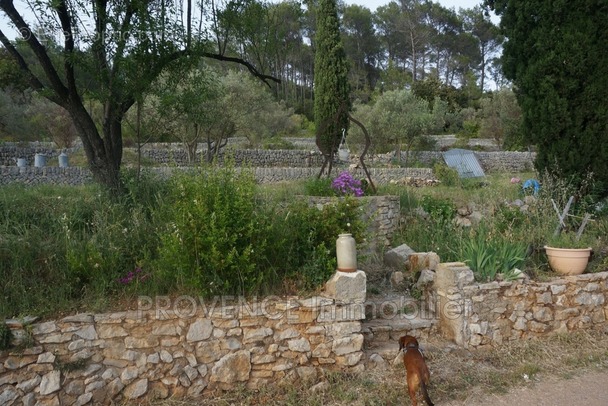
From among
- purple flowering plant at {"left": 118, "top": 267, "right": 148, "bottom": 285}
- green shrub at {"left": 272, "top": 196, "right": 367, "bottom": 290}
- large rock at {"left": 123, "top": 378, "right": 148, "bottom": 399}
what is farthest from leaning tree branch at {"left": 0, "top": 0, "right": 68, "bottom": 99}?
large rock at {"left": 123, "top": 378, "right": 148, "bottom": 399}

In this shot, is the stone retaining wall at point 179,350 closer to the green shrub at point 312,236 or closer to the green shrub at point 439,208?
the green shrub at point 312,236

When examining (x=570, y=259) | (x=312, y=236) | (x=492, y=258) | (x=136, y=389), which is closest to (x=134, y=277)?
(x=136, y=389)

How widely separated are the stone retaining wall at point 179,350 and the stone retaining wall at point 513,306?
1071mm

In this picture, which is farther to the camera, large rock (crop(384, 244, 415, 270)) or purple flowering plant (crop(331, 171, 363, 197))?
purple flowering plant (crop(331, 171, 363, 197))

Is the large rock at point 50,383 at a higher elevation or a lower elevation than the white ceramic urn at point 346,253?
lower

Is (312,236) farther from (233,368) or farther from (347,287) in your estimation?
(233,368)

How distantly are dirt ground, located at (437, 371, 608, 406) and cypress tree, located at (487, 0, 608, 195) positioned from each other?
11.9 ft

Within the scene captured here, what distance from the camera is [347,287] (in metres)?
3.69

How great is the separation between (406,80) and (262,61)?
30.1 meters

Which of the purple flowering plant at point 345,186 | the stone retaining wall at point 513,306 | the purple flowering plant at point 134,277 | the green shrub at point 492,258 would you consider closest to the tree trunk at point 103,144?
the purple flowering plant at point 134,277

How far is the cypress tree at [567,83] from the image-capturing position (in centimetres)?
608

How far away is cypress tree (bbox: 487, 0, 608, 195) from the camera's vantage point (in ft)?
20.0

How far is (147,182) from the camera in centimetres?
561

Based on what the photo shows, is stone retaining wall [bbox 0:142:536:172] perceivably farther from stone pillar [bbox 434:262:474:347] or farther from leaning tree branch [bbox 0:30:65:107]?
stone pillar [bbox 434:262:474:347]
